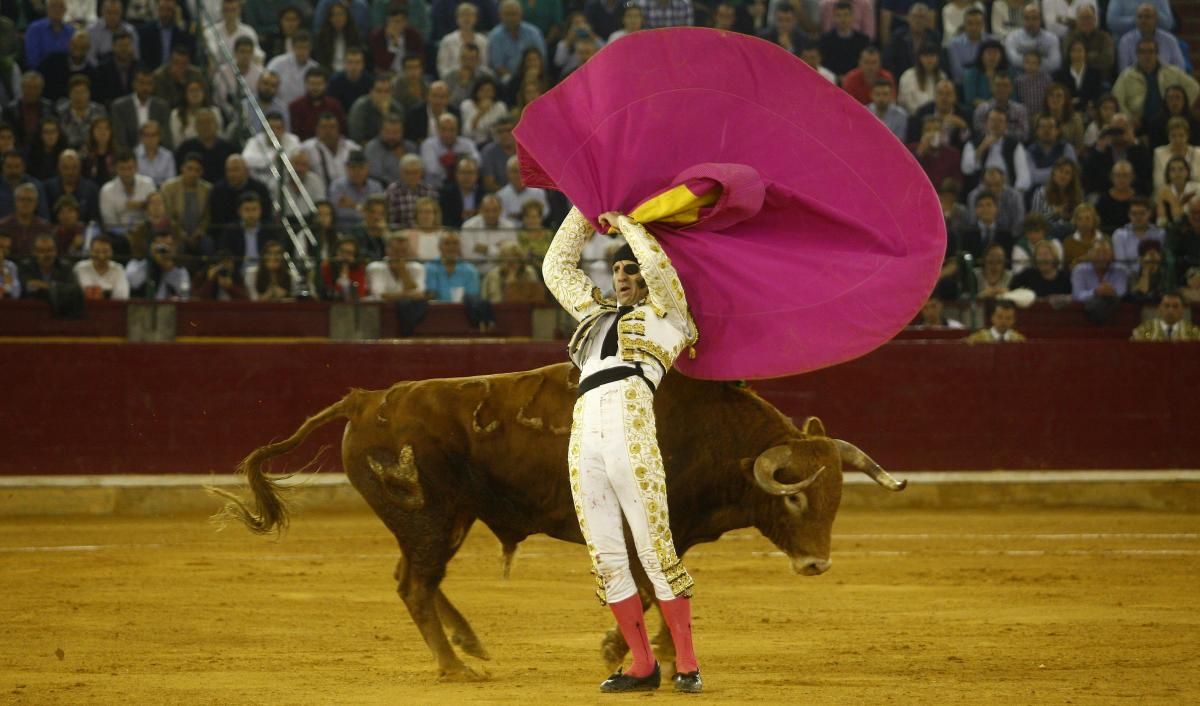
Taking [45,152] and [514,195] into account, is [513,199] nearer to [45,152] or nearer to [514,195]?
[514,195]

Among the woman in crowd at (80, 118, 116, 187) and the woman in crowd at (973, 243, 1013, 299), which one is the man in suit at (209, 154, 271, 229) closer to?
the woman in crowd at (80, 118, 116, 187)

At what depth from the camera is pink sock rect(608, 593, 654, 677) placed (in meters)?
5.41

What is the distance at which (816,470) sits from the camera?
19.0 feet

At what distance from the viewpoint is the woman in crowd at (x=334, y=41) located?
13.6 meters

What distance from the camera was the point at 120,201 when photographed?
39.1ft

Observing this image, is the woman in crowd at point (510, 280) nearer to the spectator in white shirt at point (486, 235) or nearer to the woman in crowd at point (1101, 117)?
the spectator in white shirt at point (486, 235)

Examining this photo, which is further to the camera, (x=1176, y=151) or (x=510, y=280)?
(x=1176, y=151)

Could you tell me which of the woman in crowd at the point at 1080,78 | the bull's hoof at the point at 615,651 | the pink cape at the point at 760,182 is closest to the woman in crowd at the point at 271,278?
the pink cape at the point at 760,182

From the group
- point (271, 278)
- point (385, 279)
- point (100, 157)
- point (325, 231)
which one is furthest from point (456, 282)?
point (100, 157)

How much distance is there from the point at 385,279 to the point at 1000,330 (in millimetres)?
4236

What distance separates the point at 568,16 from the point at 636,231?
31.1ft

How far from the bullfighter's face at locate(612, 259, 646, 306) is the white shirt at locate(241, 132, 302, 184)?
24.0ft

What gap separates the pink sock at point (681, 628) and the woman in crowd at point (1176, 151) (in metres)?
9.14

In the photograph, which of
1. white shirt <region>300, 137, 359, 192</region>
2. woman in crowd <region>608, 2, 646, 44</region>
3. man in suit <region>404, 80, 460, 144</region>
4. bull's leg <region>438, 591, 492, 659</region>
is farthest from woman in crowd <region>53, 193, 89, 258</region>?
bull's leg <region>438, 591, 492, 659</region>
